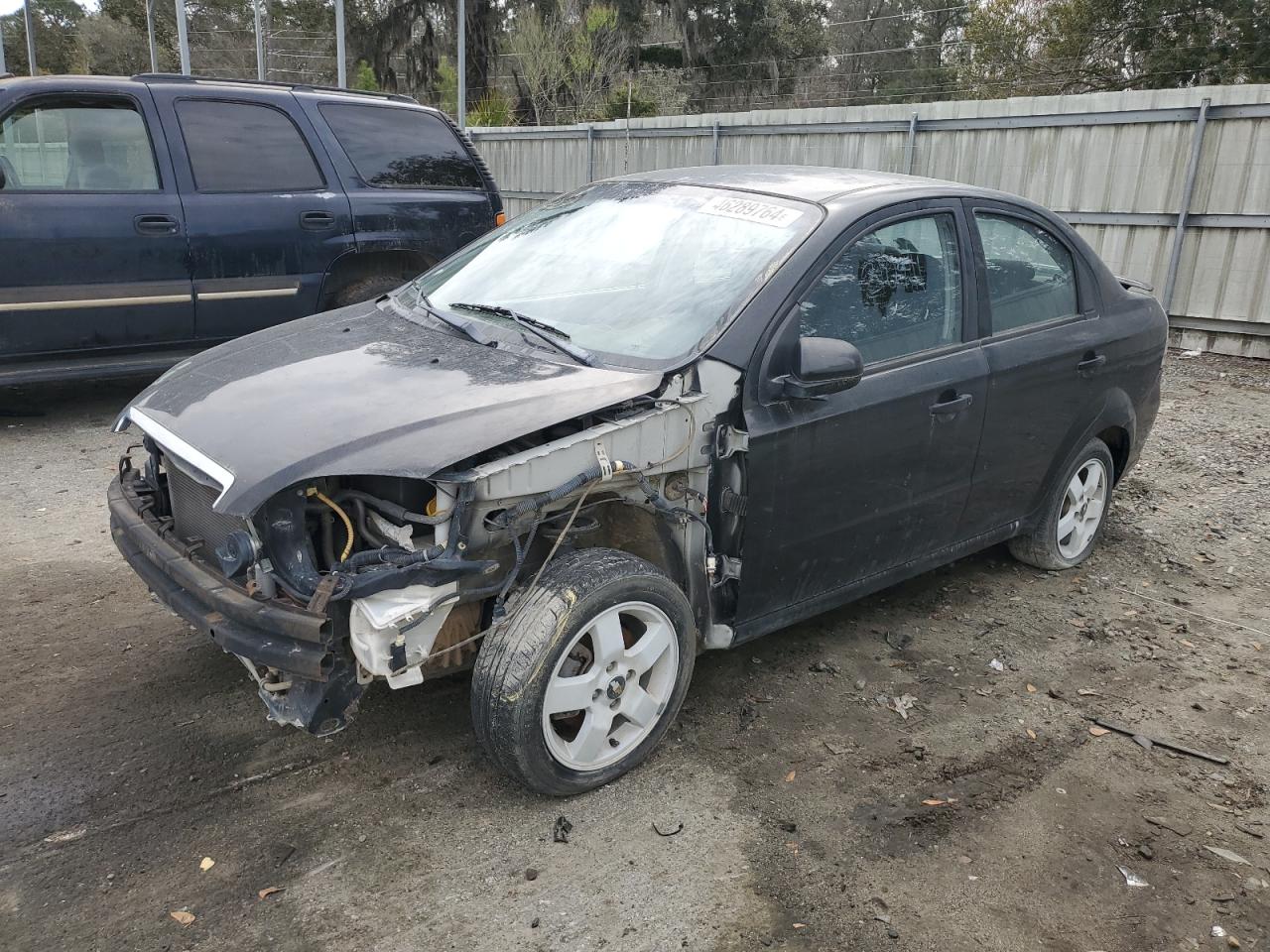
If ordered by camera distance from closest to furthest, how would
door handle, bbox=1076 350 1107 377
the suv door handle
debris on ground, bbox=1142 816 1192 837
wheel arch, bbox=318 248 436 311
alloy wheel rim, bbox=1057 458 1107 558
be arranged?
debris on ground, bbox=1142 816 1192 837, door handle, bbox=1076 350 1107 377, alloy wheel rim, bbox=1057 458 1107 558, the suv door handle, wheel arch, bbox=318 248 436 311

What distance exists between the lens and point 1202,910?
9.02 ft

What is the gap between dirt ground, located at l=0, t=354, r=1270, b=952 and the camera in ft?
8.55

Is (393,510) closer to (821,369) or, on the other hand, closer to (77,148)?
(821,369)

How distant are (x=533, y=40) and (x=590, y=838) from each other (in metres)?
27.3

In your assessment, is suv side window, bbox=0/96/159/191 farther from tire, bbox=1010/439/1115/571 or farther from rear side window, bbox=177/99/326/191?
tire, bbox=1010/439/1115/571

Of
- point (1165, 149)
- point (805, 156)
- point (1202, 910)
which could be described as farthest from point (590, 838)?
point (805, 156)

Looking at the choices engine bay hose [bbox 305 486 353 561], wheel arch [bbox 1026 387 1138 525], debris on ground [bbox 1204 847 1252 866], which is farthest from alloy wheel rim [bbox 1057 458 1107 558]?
engine bay hose [bbox 305 486 353 561]

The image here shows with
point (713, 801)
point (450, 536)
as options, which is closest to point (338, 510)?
point (450, 536)

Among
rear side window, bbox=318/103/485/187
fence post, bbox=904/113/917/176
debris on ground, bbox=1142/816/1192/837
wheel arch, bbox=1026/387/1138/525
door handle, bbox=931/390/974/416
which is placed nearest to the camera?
debris on ground, bbox=1142/816/1192/837

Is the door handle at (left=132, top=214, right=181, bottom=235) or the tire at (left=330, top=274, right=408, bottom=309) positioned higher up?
the door handle at (left=132, top=214, right=181, bottom=235)

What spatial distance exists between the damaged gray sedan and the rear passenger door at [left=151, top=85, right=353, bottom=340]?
286 centimetres

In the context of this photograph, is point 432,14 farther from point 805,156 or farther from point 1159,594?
point 1159,594

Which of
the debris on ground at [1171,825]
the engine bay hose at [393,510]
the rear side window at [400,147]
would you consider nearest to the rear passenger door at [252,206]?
the rear side window at [400,147]

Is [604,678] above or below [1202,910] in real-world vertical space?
above
